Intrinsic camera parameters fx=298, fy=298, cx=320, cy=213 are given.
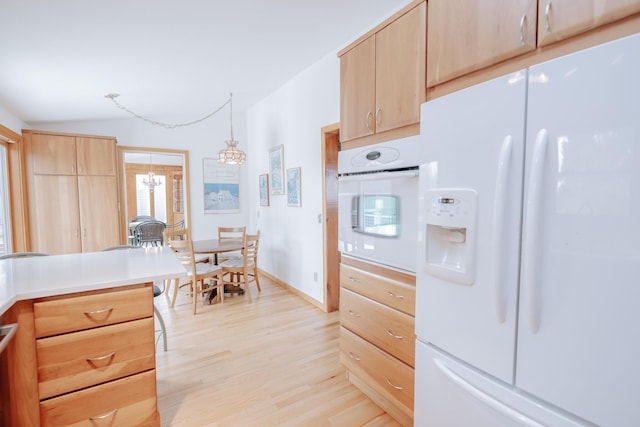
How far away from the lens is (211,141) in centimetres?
509

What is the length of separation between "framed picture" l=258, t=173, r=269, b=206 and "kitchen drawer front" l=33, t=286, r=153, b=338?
3261 mm

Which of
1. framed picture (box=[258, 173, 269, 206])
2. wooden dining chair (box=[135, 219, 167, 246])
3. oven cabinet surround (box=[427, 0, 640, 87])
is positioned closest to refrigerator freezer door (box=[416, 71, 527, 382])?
oven cabinet surround (box=[427, 0, 640, 87])

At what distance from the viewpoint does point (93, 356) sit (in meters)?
1.41

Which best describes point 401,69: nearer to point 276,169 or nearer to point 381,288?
point 381,288

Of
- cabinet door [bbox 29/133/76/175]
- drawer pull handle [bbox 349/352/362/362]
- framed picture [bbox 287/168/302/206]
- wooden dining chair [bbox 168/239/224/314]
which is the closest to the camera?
drawer pull handle [bbox 349/352/362/362]

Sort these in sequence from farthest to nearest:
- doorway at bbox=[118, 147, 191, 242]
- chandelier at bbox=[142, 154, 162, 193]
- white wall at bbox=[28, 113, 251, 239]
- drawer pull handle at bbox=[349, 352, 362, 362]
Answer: doorway at bbox=[118, 147, 191, 242]
chandelier at bbox=[142, 154, 162, 193]
white wall at bbox=[28, 113, 251, 239]
drawer pull handle at bbox=[349, 352, 362, 362]

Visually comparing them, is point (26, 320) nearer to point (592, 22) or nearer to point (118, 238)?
point (592, 22)

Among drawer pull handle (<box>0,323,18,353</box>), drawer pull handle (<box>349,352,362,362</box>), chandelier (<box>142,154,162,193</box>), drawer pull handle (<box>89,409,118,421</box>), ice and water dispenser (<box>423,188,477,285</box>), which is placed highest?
chandelier (<box>142,154,162,193</box>)

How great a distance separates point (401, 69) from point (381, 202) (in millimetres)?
700

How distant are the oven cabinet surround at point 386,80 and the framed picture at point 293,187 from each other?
1.84 meters

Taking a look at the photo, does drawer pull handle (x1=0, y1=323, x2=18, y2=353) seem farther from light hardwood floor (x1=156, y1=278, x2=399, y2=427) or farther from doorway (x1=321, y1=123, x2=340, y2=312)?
doorway (x1=321, y1=123, x2=340, y2=312)

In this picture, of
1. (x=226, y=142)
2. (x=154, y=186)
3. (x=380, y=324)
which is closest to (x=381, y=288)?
(x=380, y=324)

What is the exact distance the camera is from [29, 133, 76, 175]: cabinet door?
3.52 meters

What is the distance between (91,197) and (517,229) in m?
4.62
